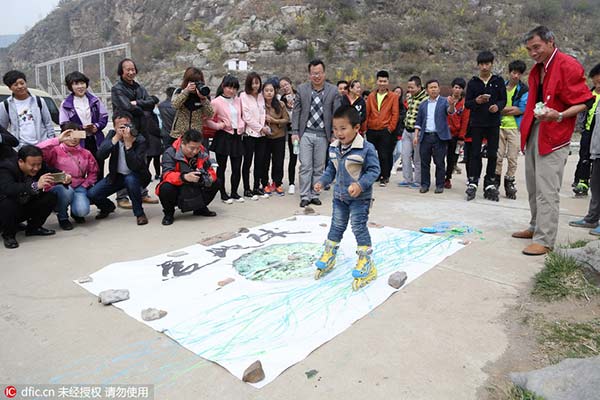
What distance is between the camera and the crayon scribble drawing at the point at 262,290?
2.22 meters

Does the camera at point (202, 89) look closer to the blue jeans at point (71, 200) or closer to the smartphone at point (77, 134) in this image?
the smartphone at point (77, 134)

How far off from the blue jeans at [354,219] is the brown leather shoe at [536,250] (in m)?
1.45

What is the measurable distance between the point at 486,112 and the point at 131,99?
4.30m

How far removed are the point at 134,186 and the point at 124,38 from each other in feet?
123

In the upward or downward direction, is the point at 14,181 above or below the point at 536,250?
above

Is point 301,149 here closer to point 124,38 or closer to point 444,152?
point 444,152

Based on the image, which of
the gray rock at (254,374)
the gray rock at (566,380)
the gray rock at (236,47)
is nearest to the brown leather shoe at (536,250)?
the gray rock at (566,380)

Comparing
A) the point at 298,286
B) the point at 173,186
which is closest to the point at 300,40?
the point at 173,186

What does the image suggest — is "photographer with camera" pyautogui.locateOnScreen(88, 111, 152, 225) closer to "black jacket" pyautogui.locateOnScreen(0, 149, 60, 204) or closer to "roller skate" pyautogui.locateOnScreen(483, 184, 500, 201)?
"black jacket" pyautogui.locateOnScreen(0, 149, 60, 204)

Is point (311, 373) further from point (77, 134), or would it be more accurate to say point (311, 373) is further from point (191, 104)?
point (191, 104)

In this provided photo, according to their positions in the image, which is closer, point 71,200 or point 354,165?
point 354,165

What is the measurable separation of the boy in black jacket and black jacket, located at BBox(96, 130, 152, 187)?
3963mm

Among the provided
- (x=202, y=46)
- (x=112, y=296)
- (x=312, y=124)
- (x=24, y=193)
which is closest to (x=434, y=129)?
(x=312, y=124)

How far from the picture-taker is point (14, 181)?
12.5 feet
